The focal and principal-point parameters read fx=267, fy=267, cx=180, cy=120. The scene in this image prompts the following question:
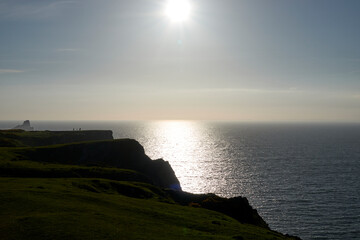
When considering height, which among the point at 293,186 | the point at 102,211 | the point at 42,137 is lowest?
the point at 293,186

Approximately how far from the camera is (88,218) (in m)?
26.2

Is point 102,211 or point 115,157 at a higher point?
point 115,157

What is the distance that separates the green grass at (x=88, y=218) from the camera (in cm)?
2289

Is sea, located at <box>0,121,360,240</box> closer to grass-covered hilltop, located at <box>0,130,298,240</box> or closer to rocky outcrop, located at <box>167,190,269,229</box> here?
rocky outcrop, located at <box>167,190,269,229</box>

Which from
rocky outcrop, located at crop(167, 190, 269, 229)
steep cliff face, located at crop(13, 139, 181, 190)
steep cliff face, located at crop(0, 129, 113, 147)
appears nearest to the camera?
rocky outcrop, located at crop(167, 190, 269, 229)

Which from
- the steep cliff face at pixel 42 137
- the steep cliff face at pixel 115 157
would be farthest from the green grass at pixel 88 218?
the steep cliff face at pixel 42 137

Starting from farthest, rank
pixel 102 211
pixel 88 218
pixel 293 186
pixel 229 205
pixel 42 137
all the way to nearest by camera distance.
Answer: pixel 42 137 < pixel 293 186 < pixel 229 205 < pixel 102 211 < pixel 88 218

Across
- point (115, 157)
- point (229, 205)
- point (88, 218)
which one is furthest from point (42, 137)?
point (88, 218)

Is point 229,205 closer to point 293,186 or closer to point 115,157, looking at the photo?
point 115,157

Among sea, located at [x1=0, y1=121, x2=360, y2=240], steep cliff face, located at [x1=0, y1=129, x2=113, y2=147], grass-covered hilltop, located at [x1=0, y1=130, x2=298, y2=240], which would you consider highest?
steep cliff face, located at [x1=0, y1=129, x2=113, y2=147]

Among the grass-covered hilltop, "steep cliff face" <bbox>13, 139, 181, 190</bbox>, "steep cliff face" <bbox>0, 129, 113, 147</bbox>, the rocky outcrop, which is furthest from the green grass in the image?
"steep cliff face" <bbox>0, 129, 113, 147</bbox>

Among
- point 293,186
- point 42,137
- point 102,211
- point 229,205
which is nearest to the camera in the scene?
point 102,211

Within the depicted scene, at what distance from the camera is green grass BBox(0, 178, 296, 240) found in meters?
22.9

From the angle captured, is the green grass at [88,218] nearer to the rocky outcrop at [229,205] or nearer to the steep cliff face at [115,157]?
the rocky outcrop at [229,205]
